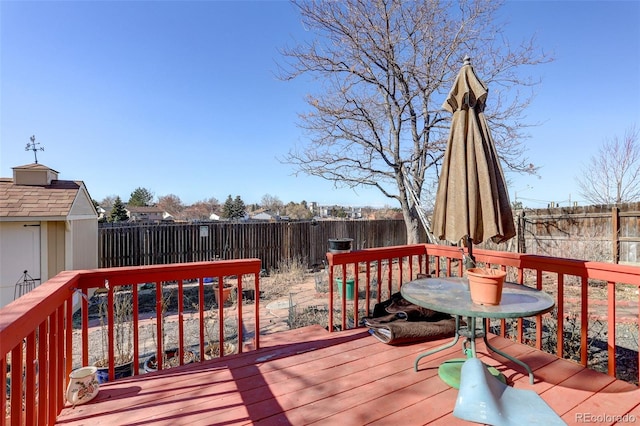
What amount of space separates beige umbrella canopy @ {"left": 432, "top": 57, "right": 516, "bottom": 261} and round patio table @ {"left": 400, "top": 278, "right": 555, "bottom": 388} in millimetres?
368

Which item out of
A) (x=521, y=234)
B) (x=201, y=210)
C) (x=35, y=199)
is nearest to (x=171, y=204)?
(x=201, y=210)

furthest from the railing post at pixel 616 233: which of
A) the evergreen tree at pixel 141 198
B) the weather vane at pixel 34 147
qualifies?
the evergreen tree at pixel 141 198

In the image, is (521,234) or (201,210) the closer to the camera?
(521,234)

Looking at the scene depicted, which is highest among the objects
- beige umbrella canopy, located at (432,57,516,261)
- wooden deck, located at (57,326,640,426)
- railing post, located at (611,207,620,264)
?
beige umbrella canopy, located at (432,57,516,261)

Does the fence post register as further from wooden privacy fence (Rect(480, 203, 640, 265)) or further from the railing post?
the railing post

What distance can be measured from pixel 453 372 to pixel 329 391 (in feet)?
2.71

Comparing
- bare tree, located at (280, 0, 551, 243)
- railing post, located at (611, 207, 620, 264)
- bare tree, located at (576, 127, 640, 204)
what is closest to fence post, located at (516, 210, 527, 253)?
railing post, located at (611, 207, 620, 264)

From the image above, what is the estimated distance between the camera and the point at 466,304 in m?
1.67

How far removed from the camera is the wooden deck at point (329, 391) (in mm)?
1539

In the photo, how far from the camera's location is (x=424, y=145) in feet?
22.3

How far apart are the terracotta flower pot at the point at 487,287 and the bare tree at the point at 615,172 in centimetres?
1337

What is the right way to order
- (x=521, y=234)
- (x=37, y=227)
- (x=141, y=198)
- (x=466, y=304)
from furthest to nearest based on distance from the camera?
(x=141, y=198), (x=521, y=234), (x=37, y=227), (x=466, y=304)

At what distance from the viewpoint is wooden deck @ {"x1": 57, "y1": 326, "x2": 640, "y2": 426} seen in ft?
5.05

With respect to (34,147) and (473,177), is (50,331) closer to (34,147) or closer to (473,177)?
(473,177)
